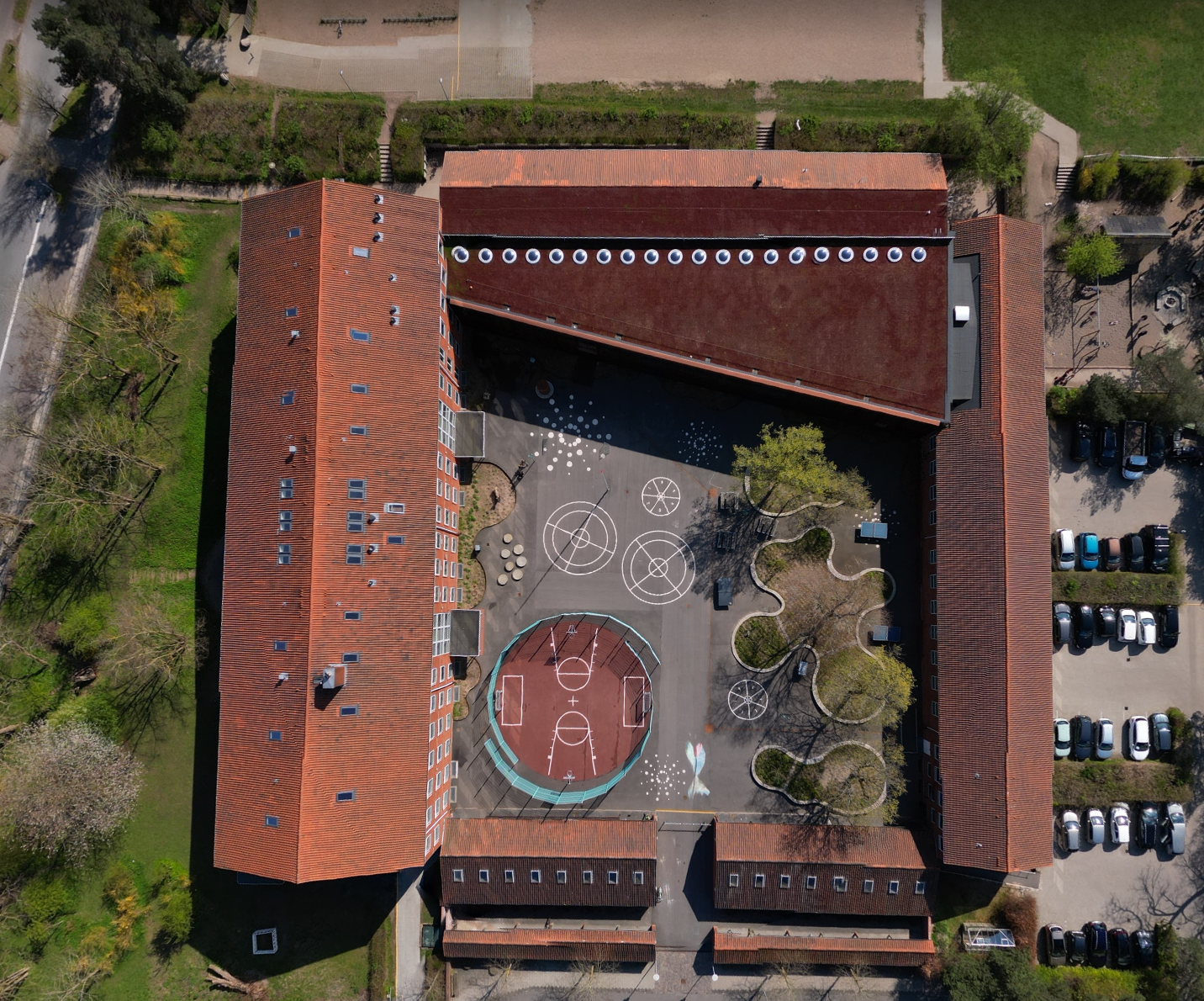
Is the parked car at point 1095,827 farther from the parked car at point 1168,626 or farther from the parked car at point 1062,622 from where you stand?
the parked car at point 1168,626

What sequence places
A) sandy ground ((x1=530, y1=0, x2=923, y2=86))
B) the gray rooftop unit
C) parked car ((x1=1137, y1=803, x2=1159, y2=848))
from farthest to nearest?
sandy ground ((x1=530, y1=0, x2=923, y2=86)), the gray rooftop unit, parked car ((x1=1137, y1=803, x2=1159, y2=848))

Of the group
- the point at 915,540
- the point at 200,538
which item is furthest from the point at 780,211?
the point at 200,538

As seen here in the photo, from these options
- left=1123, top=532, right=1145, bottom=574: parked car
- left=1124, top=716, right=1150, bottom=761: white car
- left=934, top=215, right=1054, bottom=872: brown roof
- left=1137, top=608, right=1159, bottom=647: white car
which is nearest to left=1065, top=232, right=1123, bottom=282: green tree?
left=934, top=215, right=1054, bottom=872: brown roof

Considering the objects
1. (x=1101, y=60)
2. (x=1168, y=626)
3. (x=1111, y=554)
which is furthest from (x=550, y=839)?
(x=1101, y=60)

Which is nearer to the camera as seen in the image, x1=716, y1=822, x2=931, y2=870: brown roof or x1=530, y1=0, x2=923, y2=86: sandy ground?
x1=716, y1=822, x2=931, y2=870: brown roof

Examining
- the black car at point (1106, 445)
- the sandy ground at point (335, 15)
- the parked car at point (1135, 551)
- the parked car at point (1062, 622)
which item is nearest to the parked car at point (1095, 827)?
the parked car at point (1062, 622)

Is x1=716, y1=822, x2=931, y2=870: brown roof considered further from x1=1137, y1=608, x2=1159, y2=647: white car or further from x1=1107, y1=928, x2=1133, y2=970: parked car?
x1=1137, y1=608, x2=1159, y2=647: white car

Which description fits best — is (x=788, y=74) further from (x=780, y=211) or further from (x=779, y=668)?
(x=779, y=668)
